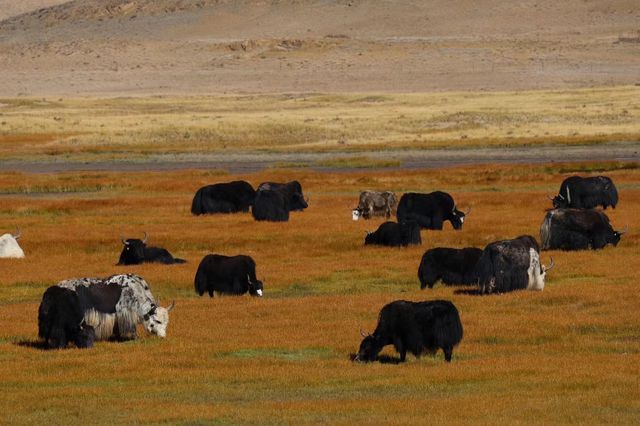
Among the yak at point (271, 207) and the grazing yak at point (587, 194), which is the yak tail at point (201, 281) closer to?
the yak at point (271, 207)

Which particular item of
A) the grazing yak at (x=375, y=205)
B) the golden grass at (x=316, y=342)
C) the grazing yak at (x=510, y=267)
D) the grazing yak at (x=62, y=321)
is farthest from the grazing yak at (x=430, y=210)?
the grazing yak at (x=62, y=321)

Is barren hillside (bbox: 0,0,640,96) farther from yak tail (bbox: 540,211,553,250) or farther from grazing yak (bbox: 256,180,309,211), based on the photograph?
yak tail (bbox: 540,211,553,250)

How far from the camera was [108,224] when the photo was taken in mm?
39625

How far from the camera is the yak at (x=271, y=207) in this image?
39500mm

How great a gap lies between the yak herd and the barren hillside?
3777 inches

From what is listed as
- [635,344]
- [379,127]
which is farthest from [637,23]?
[635,344]

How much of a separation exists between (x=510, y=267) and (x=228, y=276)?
5199mm

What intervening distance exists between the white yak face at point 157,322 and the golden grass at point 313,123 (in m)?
50.9

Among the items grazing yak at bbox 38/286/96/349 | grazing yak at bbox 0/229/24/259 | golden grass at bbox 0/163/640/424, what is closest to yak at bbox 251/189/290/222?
golden grass at bbox 0/163/640/424

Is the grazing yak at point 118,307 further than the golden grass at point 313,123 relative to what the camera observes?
No

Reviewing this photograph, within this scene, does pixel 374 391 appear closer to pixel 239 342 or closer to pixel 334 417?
pixel 334 417

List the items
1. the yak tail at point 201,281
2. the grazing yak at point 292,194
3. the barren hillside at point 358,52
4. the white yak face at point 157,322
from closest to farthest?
the white yak face at point 157,322
the yak tail at point 201,281
the grazing yak at point 292,194
the barren hillside at point 358,52

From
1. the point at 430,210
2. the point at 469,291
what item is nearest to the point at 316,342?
the point at 469,291

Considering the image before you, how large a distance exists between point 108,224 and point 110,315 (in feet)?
63.7
